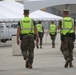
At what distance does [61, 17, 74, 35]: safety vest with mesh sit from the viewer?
13273mm

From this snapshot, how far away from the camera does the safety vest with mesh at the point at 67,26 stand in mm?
13273

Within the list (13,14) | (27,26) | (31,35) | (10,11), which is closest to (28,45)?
(31,35)

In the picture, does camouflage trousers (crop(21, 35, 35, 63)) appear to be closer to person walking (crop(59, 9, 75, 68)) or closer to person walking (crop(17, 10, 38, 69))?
person walking (crop(17, 10, 38, 69))

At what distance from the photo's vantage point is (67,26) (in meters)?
13.3

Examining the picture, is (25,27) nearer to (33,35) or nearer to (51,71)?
(33,35)

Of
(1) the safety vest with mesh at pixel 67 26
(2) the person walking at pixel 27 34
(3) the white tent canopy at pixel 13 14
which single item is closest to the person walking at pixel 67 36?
(1) the safety vest with mesh at pixel 67 26

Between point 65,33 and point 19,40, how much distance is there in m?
1.49

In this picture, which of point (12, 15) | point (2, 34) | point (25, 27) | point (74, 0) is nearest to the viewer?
point (25, 27)

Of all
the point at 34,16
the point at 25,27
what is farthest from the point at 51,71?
the point at 34,16

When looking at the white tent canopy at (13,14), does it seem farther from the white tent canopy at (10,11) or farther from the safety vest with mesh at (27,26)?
the safety vest with mesh at (27,26)

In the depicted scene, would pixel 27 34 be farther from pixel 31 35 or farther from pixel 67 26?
pixel 67 26

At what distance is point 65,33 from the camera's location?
13250 mm

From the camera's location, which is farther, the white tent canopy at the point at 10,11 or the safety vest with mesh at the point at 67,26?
the white tent canopy at the point at 10,11

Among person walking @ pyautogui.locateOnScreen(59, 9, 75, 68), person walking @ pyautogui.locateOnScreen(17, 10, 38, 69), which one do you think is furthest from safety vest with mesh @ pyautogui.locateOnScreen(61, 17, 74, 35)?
person walking @ pyautogui.locateOnScreen(17, 10, 38, 69)
